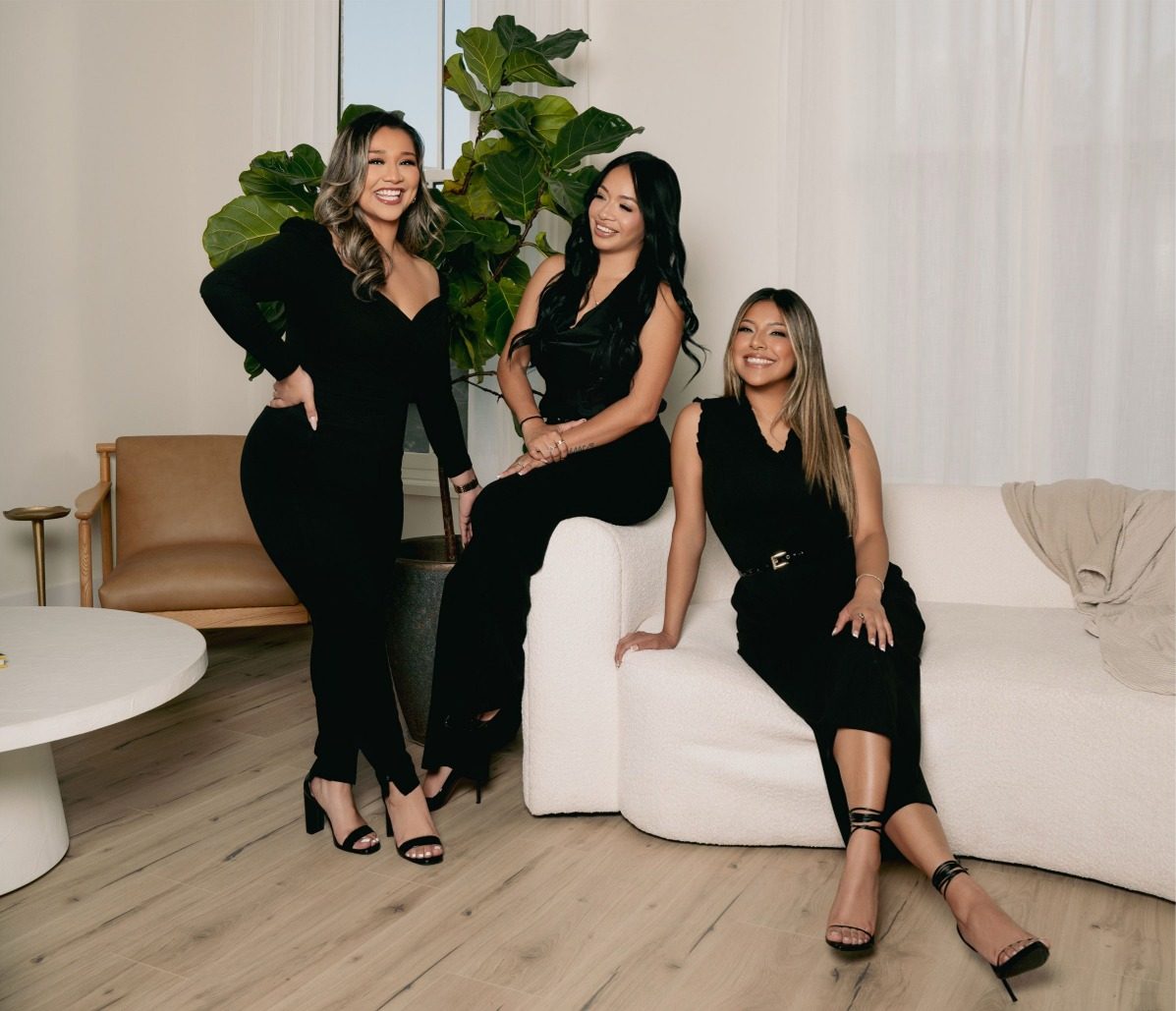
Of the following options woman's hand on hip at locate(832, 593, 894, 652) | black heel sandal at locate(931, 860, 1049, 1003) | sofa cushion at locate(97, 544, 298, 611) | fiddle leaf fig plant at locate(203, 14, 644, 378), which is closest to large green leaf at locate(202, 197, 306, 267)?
fiddle leaf fig plant at locate(203, 14, 644, 378)

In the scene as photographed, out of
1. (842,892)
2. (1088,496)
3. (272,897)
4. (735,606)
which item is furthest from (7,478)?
(1088,496)

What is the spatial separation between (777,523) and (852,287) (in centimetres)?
121

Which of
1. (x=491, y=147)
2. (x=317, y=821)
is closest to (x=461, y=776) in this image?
(x=317, y=821)

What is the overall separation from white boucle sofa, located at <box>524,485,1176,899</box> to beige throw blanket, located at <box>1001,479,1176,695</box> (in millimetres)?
58

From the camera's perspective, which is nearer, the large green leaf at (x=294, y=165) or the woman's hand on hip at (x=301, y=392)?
the woman's hand on hip at (x=301, y=392)

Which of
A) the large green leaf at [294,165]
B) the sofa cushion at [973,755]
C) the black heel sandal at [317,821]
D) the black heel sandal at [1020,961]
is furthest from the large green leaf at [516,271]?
the black heel sandal at [1020,961]

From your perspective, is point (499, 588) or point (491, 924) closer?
point (491, 924)

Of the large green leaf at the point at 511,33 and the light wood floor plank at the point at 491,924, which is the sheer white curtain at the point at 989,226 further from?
the light wood floor plank at the point at 491,924

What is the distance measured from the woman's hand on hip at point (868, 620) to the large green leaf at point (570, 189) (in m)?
1.36

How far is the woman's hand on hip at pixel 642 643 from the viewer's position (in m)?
2.44

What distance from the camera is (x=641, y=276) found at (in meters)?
2.78

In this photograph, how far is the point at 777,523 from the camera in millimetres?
2479

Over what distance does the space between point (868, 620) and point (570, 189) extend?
1510 millimetres

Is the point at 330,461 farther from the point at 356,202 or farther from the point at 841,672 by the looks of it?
the point at 841,672
